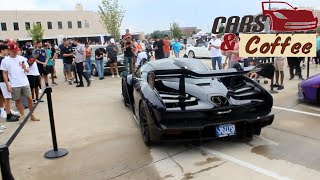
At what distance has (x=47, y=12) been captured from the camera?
7119 cm

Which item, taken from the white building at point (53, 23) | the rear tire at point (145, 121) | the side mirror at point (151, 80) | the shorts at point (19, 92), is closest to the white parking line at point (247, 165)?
the rear tire at point (145, 121)

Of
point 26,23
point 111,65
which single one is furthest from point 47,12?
point 111,65

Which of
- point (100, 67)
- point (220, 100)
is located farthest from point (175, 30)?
point (220, 100)

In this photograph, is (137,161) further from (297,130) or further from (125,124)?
(297,130)

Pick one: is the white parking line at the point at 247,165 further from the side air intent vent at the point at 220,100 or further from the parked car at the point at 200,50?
the parked car at the point at 200,50

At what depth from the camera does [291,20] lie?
798 cm

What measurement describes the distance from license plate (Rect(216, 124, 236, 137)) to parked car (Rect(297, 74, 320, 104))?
319 cm

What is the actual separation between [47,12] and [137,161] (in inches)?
2876

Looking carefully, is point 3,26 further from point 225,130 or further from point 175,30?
point 225,130

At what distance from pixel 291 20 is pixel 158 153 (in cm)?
526

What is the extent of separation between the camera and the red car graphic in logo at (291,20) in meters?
7.83

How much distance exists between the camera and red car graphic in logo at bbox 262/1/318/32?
783 cm

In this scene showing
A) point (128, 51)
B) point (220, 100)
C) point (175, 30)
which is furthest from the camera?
point (175, 30)

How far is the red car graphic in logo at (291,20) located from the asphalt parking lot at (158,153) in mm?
2112
